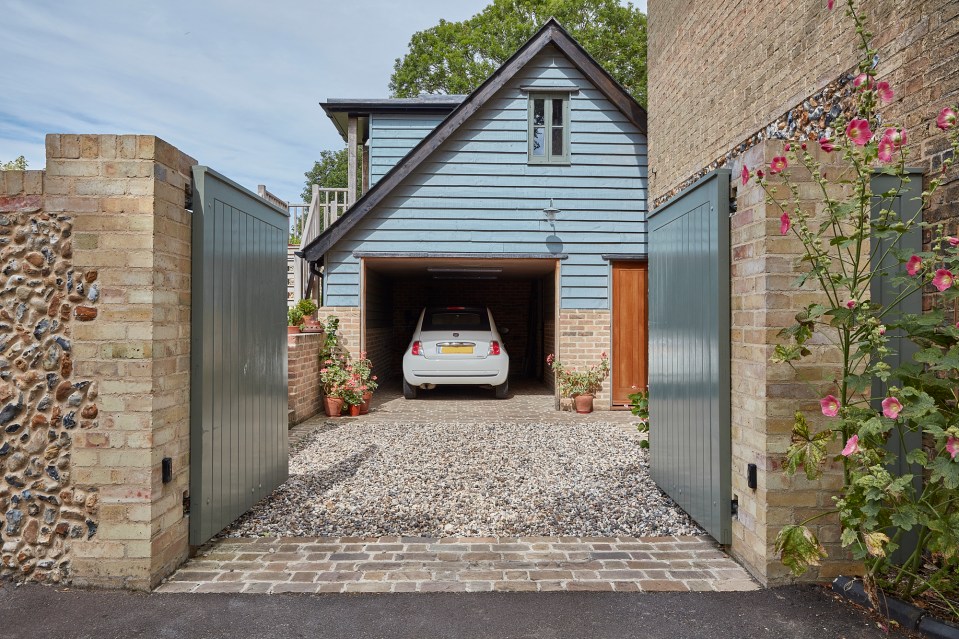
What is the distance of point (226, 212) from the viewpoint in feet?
10.7

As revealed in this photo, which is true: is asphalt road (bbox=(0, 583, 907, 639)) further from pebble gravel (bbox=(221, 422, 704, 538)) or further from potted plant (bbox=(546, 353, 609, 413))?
potted plant (bbox=(546, 353, 609, 413))

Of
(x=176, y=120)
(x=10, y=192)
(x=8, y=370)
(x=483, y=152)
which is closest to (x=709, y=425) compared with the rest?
(x=8, y=370)

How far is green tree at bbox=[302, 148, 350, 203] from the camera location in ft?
143

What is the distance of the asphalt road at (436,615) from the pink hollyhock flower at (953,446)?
0.87 meters

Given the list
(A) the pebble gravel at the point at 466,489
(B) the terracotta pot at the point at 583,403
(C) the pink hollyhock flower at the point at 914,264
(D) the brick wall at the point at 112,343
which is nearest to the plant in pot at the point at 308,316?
(A) the pebble gravel at the point at 466,489

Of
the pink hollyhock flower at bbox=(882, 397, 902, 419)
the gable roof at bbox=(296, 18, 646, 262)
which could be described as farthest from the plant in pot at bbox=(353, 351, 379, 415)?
the pink hollyhock flower at bbox=(882, 397, 902, 419)

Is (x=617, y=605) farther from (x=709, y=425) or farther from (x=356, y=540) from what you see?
(x=356, y=540)

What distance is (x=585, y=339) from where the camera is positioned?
27.2 ft

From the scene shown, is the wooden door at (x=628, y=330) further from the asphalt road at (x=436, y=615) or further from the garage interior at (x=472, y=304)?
the asphalt road at (x=436, y=615)

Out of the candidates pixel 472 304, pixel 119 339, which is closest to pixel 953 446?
pixel 119 339

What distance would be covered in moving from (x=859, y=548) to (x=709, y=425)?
3.28 ft

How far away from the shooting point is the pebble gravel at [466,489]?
3.46 meters

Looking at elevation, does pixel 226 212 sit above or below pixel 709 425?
above

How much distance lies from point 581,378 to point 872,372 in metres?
5.82
